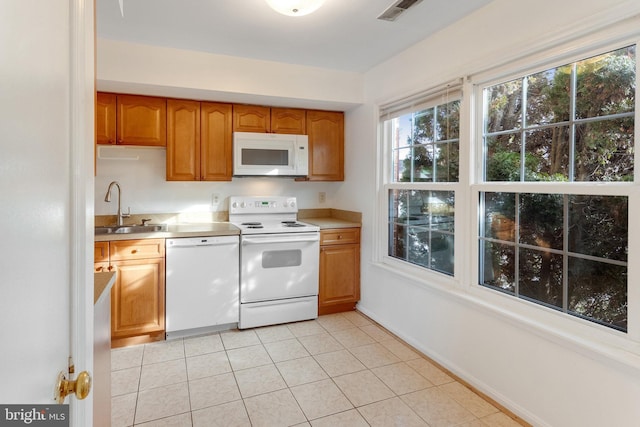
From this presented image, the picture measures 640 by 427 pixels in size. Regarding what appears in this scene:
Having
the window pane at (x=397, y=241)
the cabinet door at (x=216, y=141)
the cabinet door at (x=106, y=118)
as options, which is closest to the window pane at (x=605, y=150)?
the window pane at (x=397, y=241)

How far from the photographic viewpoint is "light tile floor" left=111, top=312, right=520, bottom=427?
1.99m

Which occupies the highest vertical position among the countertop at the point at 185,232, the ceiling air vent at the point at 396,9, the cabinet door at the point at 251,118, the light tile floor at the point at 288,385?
the ceiling air vent at the point at 396,9

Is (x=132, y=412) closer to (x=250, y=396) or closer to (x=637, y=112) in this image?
(x=250, y=396)

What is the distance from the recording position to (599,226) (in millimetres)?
1698

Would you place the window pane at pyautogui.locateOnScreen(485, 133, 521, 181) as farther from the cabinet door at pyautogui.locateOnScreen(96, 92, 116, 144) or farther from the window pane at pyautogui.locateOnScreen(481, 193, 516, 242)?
the cabinet door at pyautogui.locateOnScreen(96, 92, 116, 144)

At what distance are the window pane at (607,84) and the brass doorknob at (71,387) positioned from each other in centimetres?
218

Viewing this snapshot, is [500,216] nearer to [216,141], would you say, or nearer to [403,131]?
[403,131]

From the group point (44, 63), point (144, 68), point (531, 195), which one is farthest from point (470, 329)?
point (144, 68)

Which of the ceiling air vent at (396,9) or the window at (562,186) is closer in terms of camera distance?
the window at (562,186)

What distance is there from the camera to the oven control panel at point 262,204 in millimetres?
3686

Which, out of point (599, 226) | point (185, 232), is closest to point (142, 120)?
point (185, 232)

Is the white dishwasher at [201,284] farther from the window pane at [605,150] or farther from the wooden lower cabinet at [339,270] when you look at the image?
the window pane at [605,150]

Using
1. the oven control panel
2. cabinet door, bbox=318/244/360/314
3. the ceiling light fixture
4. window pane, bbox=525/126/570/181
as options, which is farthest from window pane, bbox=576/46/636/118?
the oven control panel

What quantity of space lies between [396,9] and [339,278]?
238 cm
